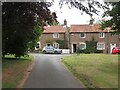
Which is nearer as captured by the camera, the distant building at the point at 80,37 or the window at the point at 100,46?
the window at the point at 100,46

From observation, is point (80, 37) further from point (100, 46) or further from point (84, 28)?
point (100, 46)

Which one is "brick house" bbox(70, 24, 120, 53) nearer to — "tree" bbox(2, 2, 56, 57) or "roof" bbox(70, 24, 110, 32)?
"roof" bbox(70, 24, 110, 32)

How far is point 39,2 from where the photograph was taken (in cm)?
2633

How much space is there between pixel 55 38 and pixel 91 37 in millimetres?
9570

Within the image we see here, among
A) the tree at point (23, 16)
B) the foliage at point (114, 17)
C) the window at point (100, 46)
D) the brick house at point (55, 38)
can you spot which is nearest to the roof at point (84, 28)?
the brick house at point (55, 38)

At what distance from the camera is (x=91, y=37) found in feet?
281

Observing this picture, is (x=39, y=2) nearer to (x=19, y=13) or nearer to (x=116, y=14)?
(x=19, y=13)

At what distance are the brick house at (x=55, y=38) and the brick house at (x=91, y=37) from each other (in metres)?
2.59

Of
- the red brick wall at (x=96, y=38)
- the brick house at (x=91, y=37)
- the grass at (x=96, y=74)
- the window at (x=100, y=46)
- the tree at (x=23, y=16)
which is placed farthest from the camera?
the red brick wall at (x=96, y=38)

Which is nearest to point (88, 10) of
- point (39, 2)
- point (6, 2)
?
point (39, 2)

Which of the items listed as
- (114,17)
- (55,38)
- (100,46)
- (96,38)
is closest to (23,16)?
(114,17)

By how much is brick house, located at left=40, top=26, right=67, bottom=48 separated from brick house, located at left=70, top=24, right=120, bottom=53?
259cm

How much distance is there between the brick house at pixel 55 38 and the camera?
8800cm

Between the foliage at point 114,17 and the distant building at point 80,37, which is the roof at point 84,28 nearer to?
the distant building at point 80,37
